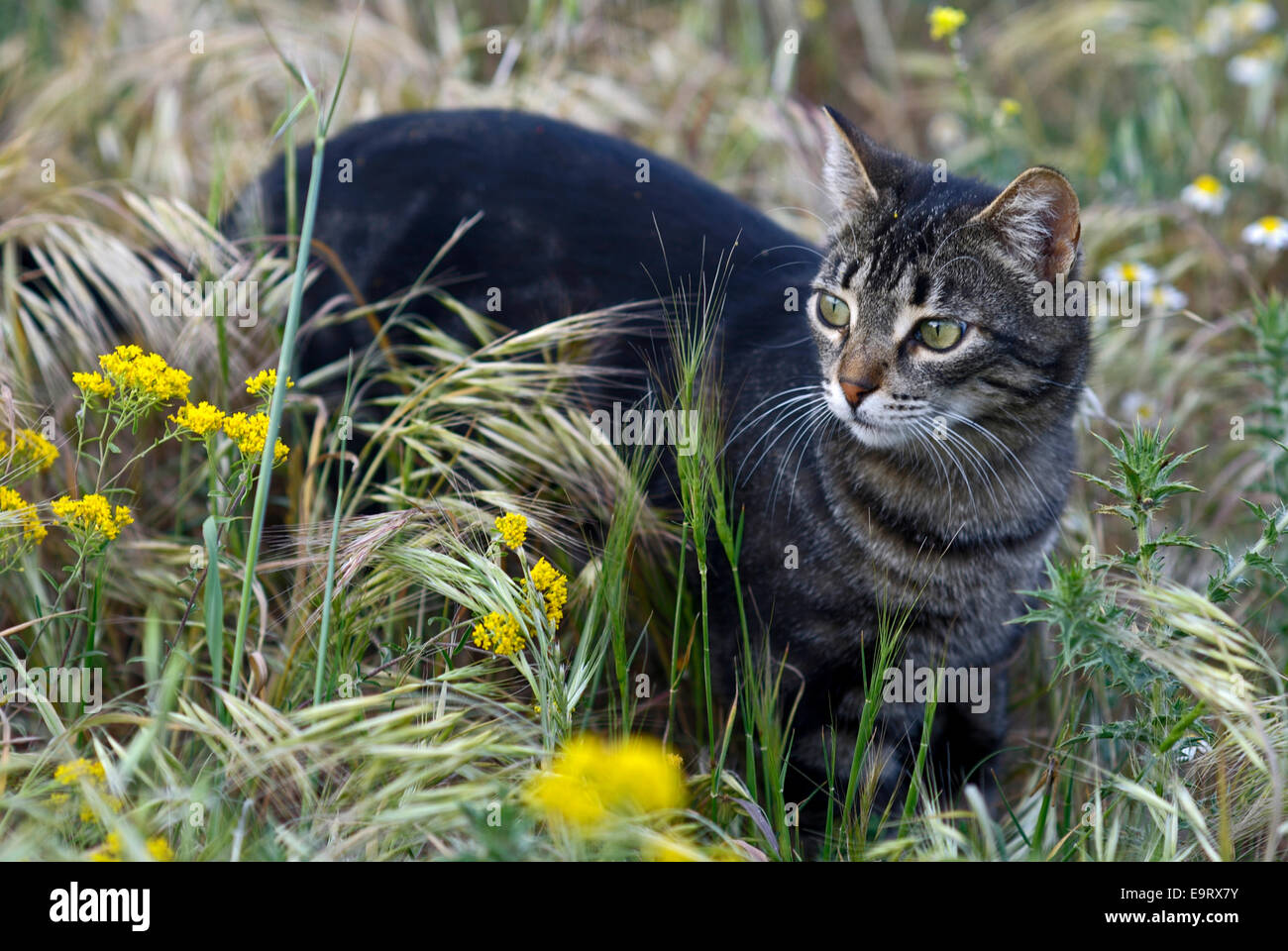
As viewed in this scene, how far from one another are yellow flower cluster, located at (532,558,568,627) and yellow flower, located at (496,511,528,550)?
0.18 ft

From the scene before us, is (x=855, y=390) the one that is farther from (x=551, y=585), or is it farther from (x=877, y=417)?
(x=551, y=585)

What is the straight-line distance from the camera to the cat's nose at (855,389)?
2.00 metres

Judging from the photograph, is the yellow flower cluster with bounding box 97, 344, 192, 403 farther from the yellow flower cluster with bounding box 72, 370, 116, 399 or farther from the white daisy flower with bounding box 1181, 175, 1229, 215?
the white daisy flower with bounding box 1181, 175, 1229, 215

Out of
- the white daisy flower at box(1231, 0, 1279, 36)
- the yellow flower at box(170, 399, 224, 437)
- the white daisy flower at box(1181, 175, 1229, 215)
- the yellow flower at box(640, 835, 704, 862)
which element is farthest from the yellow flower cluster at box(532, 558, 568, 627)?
the white daisy flower at box(1231, 0, 1279, 36)

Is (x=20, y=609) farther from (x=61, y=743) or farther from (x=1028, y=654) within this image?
(x=1028, y=654)

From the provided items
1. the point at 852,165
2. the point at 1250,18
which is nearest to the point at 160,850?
the point at 852,165

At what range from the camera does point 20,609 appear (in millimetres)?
2260

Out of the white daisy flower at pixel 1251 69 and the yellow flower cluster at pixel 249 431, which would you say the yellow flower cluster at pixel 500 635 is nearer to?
the yellow flower cluster at pixel 249 431

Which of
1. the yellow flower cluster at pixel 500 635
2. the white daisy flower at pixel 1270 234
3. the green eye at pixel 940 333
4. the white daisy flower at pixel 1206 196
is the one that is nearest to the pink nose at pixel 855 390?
the green eye at pixel 940 333

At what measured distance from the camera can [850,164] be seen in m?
2.26

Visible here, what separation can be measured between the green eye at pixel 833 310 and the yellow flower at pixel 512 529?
2.32 feet

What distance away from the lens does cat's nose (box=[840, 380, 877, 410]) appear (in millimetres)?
2004

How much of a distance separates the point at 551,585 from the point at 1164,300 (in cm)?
242

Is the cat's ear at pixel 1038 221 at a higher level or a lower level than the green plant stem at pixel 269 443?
higher
